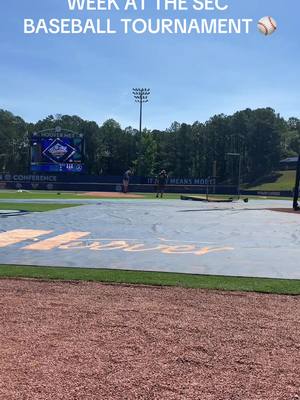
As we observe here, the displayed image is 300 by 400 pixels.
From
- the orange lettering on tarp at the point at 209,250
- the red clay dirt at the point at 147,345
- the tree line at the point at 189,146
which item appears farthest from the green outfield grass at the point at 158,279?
the tree line at the point at 189,146

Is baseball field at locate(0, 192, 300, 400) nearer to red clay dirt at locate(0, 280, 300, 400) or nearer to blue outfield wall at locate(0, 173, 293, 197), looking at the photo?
red clay dirt at locate(0, 280, 300, 400)

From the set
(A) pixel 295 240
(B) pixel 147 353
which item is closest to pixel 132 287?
(B) pixel 147 353

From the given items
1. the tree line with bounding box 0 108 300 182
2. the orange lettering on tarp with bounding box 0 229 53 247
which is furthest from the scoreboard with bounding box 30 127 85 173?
the tree line with bounding box 0 108 300 182

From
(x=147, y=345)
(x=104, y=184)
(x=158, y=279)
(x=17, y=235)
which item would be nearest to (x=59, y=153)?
(x=104, y=184)

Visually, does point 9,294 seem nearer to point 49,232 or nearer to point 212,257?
point 212,257

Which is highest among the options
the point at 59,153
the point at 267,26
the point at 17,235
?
the point at 267,26

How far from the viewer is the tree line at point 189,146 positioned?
107275mm

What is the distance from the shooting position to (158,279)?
7602mm

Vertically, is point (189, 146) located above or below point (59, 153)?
above

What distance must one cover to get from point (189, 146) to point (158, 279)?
105 metres

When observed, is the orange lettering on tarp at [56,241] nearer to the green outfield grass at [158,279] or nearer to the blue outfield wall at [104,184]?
the green outfield grass at [158,279]

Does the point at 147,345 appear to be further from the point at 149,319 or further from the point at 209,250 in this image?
the point at 209,250

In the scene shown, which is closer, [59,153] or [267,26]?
[267,26]

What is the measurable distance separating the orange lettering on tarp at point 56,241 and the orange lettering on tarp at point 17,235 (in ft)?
2.00
